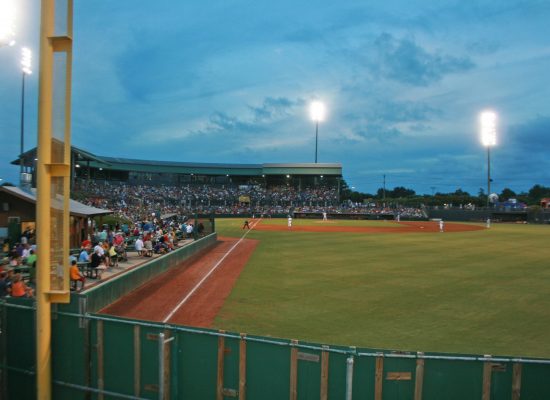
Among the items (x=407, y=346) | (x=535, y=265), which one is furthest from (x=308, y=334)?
(x=535, y=265)

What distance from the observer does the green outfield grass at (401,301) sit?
1134 cm

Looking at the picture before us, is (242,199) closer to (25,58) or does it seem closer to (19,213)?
(25,58)

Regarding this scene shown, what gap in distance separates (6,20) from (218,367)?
8.44 metres

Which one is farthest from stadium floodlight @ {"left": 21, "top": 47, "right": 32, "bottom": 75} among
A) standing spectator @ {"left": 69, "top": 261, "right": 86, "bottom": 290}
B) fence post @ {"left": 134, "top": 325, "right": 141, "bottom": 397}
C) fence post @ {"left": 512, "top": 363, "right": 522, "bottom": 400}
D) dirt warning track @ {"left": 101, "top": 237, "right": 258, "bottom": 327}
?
fence post @ {"left": 512, "top": 363, "right": 522, "bottom": 400}

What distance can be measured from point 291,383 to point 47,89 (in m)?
5.50

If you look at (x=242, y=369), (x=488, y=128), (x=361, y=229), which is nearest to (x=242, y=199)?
(x=361, y=229)

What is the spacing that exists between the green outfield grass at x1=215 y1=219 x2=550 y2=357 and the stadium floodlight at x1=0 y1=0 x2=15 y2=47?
28.3 feet

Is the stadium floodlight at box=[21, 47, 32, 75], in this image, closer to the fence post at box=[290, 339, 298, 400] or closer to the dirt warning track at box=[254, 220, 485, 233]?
the dirt warning track at box=[254, 220, 485, 233]

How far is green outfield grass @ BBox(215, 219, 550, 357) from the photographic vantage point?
446 inches

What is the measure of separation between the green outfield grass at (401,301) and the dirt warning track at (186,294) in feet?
2.01

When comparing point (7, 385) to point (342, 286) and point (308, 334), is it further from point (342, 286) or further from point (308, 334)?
point (342, 286)

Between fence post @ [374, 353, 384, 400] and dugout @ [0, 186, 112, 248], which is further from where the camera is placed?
dugout @ [0, 186, 112, 248]

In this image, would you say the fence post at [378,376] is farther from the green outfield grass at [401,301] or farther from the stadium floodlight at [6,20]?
the stadium floodlight at [6,20]

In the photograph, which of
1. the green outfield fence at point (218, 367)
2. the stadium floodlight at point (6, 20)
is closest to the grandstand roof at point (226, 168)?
the stadium floodlight at point (6, 20)
